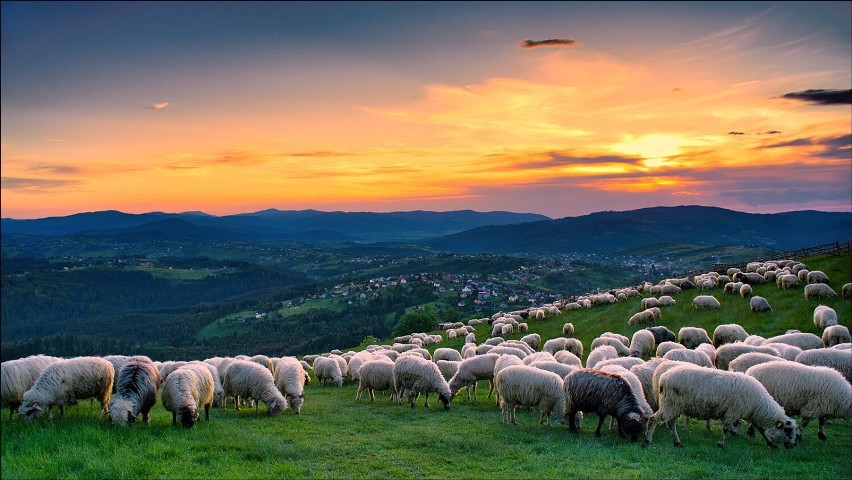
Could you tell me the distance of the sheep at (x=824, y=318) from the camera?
2575 cm

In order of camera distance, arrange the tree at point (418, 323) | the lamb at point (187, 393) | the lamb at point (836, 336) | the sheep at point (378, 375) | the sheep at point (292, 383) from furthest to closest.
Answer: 1. the tree at point (418, 323)
2. the lamb at point (836, 336)
3. the sheep at point (378, 375)
4. the sheep at point (292, 383)
5. the lamb at point (187, 393)

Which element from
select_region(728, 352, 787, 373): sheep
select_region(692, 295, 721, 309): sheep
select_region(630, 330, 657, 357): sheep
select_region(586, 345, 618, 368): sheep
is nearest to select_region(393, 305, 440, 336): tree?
select_region(692, 295, 721, 309): sheep

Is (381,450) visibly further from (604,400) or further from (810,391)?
(810,391)

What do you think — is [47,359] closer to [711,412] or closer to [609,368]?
[609,368]

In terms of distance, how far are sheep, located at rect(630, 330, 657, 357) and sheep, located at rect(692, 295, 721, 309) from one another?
33.4ft

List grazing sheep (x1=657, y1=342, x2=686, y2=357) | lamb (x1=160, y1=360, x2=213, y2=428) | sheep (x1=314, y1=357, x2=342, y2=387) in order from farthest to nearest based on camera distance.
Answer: sheep (x1=314, y1=357, x2=342, y2=387), grazing sheep (x1=657, y1=342, x2=686, y2=357), lamb (x1=160, y1=360, x2=213, y2=428)

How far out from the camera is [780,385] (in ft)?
46.3

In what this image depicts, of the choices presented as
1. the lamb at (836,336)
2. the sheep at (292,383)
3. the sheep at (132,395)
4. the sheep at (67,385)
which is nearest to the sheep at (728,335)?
the lamb at (836,336)

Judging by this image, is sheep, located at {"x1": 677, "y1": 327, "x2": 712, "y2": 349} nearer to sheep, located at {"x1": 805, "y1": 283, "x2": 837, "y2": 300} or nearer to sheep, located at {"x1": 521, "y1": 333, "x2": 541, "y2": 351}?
sheep, located at {"x1": 805, "y1": 283, "x2": 837, "y2": 300}

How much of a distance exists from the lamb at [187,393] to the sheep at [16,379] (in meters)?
3.96

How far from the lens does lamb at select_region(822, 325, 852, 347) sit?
73.4 ft

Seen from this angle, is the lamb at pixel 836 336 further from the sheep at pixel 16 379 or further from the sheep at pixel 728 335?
the sheep at pixel 16 379

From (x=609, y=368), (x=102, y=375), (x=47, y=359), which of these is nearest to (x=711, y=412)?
(x=609, y=368)

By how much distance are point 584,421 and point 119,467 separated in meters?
13.7
